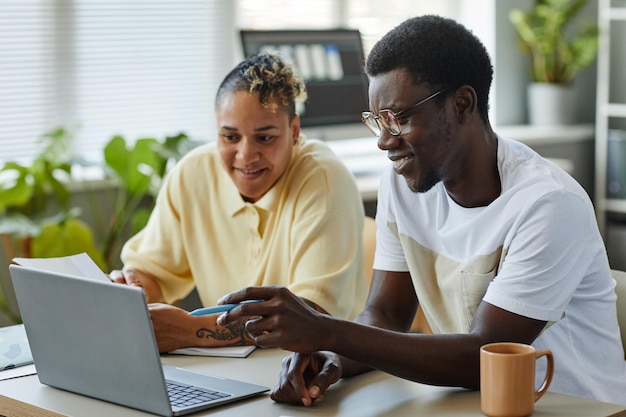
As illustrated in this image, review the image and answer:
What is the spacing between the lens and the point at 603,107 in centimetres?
496

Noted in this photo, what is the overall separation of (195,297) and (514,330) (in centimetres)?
196

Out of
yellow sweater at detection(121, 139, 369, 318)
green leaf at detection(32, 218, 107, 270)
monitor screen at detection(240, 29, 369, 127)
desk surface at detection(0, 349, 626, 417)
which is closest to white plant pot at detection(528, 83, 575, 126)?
monitor screen at detection(240, 29, 369, 127)

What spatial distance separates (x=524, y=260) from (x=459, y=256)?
198 millimetres

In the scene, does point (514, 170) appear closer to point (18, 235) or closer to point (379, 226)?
point (379, 226)

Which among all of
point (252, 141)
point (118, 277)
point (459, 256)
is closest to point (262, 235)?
point (252, 141)

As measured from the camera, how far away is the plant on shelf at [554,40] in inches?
194

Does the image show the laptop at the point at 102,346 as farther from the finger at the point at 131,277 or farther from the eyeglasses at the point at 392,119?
the finger at the point at 131,277

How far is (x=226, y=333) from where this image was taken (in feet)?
6.07

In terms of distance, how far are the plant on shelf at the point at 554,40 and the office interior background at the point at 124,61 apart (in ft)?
2.81

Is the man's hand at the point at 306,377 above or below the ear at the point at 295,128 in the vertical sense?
below

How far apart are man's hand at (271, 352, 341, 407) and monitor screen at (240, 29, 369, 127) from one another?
2143mm

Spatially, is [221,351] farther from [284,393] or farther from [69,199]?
[69,199]

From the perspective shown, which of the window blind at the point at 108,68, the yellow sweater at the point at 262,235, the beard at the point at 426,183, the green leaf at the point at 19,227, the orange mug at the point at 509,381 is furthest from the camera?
the window blind at the point at 108,68

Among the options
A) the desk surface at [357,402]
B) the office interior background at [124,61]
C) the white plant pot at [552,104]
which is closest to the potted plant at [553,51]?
the white plant pot at [552,104]
